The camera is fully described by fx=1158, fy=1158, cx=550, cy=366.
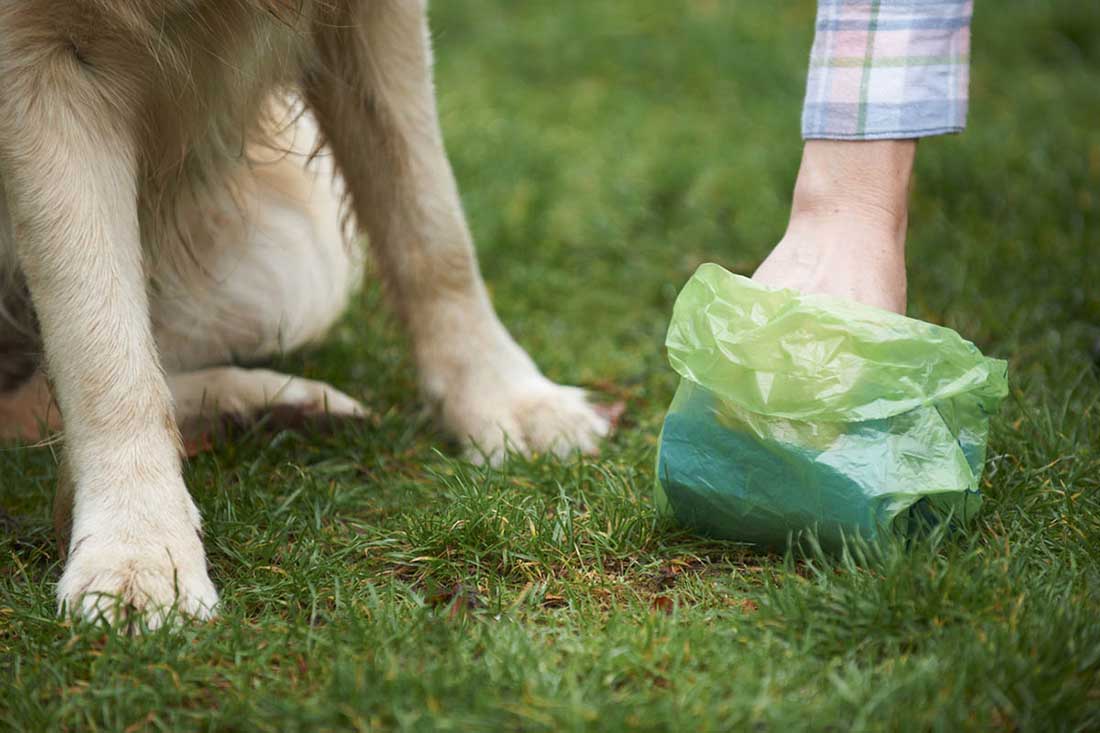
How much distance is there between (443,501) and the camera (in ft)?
7.00

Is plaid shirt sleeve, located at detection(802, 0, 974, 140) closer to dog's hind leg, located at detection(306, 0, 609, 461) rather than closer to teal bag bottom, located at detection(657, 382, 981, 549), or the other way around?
teal bag bottom, located at detection(657, 382, 981, 549)

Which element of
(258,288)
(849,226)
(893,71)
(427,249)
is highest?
(893,71)

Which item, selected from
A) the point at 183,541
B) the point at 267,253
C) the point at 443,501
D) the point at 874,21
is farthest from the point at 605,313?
the point at 183,541

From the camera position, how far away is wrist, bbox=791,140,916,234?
1884 millimetres

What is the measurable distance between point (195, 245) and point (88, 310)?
0.73m

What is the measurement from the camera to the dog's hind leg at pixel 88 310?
1.79m

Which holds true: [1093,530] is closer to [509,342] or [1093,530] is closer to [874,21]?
[874,21]

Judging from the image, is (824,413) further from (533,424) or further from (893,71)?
(533,424)

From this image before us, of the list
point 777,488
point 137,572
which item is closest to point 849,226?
point 777,488

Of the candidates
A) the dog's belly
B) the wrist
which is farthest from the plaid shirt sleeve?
the dog's belly

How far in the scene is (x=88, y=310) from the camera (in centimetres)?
185

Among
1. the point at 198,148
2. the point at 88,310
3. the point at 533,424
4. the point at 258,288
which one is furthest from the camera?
the point at 258,288

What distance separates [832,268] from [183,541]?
3.60ft

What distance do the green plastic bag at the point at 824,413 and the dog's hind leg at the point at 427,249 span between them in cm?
67
